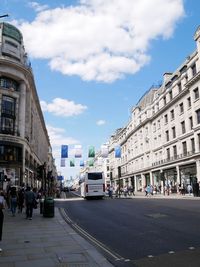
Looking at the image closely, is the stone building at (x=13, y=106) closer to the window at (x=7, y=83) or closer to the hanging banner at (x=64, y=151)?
the window at (x=7, y=83)

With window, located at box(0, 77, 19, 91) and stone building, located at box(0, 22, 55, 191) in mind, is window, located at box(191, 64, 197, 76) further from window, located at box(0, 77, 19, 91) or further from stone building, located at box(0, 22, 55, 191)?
window, located at box(0, 77, 19, 91)

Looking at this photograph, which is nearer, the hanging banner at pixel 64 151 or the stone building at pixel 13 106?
the stone building at pixel 13 106

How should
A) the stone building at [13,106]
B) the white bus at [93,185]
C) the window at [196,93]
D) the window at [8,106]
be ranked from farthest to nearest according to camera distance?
the window at [8,106] → the window at [196,93] → the stone building at [13,106] → the white bus at [93,185]

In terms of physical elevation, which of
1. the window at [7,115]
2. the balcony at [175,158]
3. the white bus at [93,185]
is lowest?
the white bus at [93,185]

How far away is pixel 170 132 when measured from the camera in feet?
179

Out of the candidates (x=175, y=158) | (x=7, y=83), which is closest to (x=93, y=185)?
(x=175, y=158)

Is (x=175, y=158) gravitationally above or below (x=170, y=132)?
below

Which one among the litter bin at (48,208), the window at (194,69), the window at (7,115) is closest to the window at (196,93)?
the window at (194,69)

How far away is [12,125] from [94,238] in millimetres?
37011

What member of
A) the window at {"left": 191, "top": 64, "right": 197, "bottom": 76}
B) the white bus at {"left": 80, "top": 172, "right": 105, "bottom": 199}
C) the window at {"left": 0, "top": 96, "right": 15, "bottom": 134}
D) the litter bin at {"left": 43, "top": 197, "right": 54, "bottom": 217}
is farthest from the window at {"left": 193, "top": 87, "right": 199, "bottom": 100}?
the litter bin at {"left": 43, "top": 197, "right": 54, "bottom": 217}

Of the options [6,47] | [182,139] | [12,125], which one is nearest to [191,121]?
[182,139]

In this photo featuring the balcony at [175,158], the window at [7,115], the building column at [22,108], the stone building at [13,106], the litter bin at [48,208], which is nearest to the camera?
the litter bin at [48,208]

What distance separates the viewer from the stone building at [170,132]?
44759 mm

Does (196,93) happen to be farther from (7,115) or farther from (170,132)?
(7,115)
